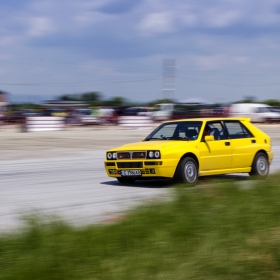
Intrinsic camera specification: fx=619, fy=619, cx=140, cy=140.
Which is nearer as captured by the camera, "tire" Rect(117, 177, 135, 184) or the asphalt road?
the asphalt road

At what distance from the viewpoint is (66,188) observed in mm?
12305

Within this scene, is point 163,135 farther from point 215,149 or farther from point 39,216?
point 39,216

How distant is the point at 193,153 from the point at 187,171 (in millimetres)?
382

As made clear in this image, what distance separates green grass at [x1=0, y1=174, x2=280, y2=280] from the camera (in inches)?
190

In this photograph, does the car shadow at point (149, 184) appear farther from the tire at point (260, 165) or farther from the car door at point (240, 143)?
the tire at point (260, 165)

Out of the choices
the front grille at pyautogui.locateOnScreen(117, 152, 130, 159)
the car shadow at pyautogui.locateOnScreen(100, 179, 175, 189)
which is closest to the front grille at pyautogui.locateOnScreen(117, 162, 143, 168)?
the front grille at pyautogui.locateOnScreen(117, 152, 130, 159)

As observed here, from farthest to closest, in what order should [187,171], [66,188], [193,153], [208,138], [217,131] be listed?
[217,131] → [66,188] → [208,138] → [193,153] → [187,171]

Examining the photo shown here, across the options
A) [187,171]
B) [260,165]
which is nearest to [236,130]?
[260,165]

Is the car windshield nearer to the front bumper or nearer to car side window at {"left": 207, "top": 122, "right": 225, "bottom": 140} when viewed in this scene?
car side window at {"left": 207, "top": 122, "right": 225, "bottom": 140}

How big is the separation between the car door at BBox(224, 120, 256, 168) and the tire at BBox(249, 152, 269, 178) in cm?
13

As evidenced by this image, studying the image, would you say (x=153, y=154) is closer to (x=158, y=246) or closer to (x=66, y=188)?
(x=66, y=188)

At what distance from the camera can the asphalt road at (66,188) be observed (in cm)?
807

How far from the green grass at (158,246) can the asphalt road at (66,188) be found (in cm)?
69

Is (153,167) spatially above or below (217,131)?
below
